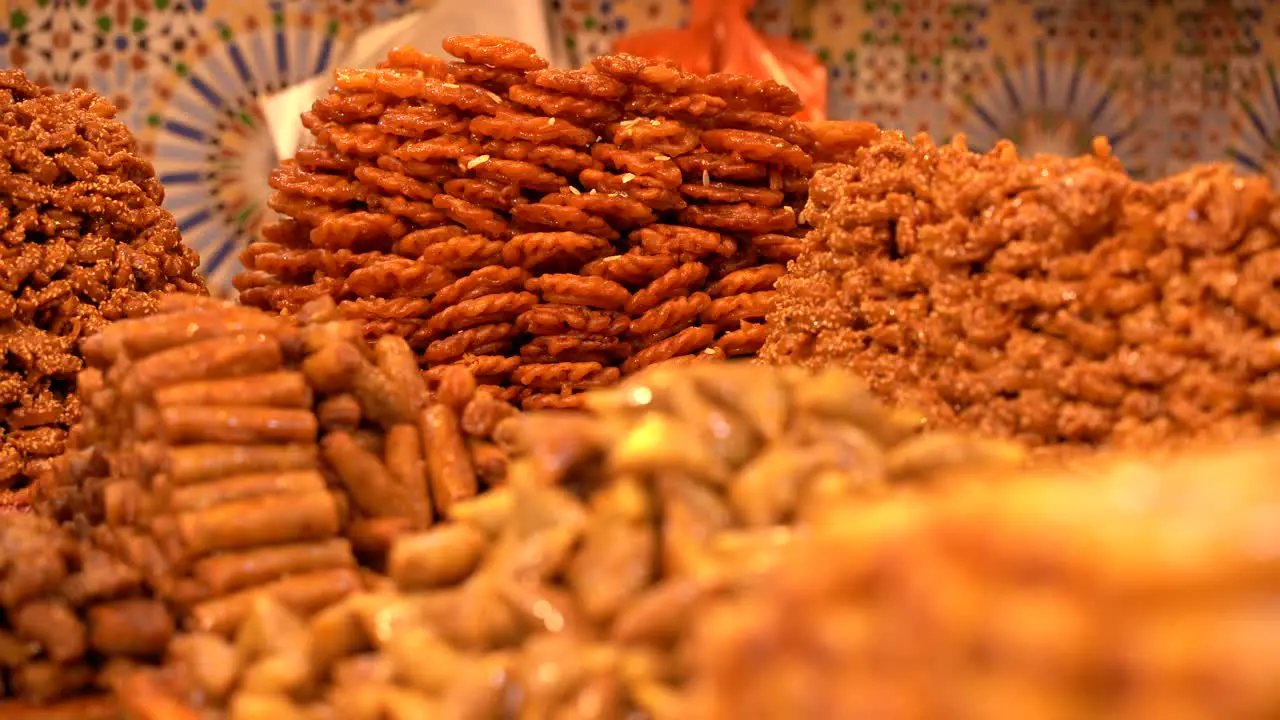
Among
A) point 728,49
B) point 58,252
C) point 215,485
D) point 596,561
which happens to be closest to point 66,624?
point 215,485

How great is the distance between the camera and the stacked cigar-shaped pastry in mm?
1138

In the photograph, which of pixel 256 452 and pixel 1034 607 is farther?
pixel 256 452

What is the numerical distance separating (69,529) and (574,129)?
3.16 ft

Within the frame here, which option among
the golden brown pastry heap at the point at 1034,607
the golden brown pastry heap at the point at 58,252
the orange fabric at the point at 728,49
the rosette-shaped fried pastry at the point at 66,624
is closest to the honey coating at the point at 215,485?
the rosette-shaped fried pastry at the point at 66,624

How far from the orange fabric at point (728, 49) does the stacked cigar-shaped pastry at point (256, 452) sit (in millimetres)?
2538

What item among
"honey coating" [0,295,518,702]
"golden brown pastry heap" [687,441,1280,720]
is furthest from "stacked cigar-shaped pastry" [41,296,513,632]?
"golden brown pastry heap" [687,441,1280,720]

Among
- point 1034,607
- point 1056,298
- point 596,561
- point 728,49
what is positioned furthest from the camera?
point 728,49

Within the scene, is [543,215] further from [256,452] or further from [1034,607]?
[1034,607]

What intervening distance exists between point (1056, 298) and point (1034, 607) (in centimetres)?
76

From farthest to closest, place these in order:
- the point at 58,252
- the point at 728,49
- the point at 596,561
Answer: the point at 728,49 < the point at 58,252 < the point at 596,561

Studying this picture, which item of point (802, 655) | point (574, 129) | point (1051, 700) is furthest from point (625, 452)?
point (574, 129)

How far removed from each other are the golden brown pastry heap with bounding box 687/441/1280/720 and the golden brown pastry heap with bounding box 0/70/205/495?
138 cm

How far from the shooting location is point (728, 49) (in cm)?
381

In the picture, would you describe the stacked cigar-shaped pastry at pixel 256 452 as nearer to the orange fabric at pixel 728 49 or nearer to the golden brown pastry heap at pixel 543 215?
the golden brown pastry heap at pixel 543 215
